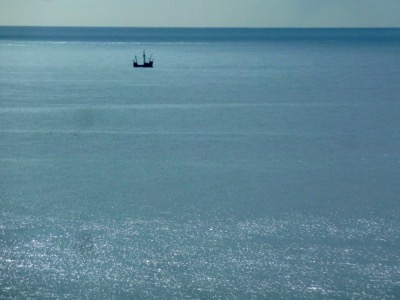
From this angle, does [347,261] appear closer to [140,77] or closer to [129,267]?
[129,267]

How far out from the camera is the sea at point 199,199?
11.6 meters

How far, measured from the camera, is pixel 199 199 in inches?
614

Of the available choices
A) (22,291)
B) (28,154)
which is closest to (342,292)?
(22,291)

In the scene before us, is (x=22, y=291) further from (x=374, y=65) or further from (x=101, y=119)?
(x=374, y=65)

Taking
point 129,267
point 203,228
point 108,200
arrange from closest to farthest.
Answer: point 129,267 < point 203,228 < point 108,200

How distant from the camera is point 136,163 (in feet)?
60.3

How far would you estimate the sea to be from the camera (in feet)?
38.0

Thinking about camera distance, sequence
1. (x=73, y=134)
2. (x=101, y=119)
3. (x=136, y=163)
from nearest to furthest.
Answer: (x=136, y=163) → (x=73, y=134) → (x=101, y=119)

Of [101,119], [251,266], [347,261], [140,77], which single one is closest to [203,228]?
[251,266]

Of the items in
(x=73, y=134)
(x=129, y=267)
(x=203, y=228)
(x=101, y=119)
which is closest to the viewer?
(x=129, y=267)

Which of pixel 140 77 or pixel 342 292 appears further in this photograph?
pixel 140 77

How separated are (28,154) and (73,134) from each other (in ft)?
10.2

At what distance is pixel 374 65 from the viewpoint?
5178 cm

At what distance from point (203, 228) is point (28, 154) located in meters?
7.14
